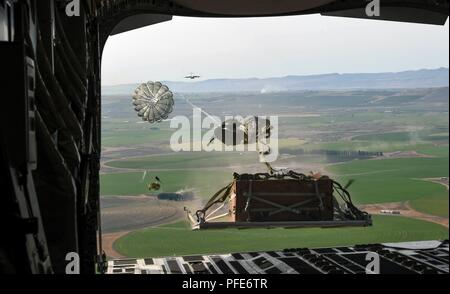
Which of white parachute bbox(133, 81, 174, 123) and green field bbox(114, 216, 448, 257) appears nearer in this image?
white parachute bbox(133, 81, 174, 123)

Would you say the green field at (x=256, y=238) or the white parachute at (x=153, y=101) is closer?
the white parachute at (x=153, y=101)

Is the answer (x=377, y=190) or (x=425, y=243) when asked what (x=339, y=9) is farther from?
(x=377, y=190)

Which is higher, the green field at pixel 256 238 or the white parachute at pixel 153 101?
the white parachute at pixel 153 101

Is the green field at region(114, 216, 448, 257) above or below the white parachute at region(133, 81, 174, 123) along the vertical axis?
below
